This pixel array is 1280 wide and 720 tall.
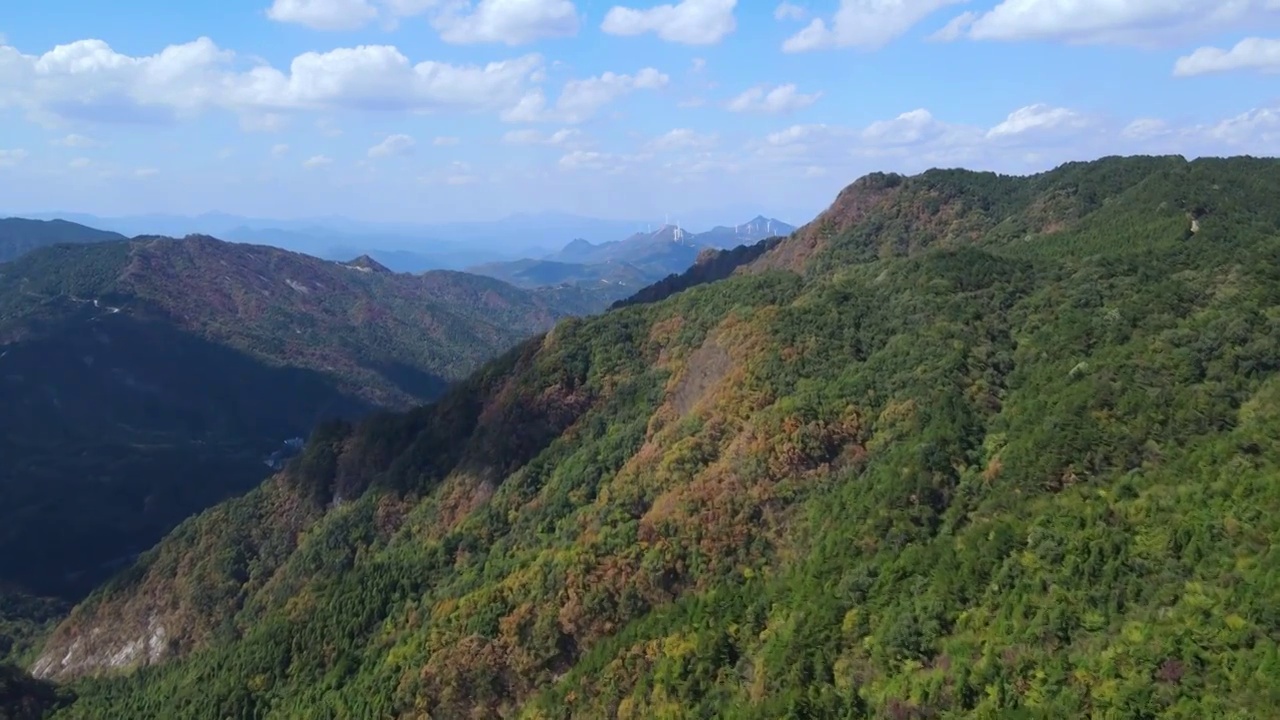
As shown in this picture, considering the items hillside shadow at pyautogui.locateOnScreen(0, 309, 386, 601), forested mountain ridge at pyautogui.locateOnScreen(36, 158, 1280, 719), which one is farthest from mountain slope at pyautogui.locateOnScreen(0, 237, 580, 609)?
forested mountain ridge at pyautogui.locateOnScreen(36, 158, 1280, 719)

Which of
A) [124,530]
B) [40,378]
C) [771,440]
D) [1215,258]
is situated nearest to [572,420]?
[771,440]

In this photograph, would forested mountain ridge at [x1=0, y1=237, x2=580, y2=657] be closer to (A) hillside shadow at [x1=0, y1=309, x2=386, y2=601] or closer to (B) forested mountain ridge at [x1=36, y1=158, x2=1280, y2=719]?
(A) hillside shadow at [x1=0, y1=309, x2=386, y2=601]

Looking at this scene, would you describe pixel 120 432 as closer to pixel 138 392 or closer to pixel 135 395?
pixel 135 395

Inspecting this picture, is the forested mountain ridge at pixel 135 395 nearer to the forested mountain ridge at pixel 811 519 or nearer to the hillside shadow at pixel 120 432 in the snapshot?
the hillside shadow at pixel 120 432

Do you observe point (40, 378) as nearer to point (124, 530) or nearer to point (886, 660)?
point (124, 530)

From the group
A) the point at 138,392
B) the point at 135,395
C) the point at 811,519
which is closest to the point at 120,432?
the point at 135,395

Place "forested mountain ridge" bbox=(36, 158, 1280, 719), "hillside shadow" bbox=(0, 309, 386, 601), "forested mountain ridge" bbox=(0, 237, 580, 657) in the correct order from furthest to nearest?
1. "forested mountain ridge" bbox=(0, 237, 580, 657)
2. "hillside shadow" bbox=(0, 309, 386, 601)
3. "forested mountain ridge" bbox=(36, 158, 1280, 719)
